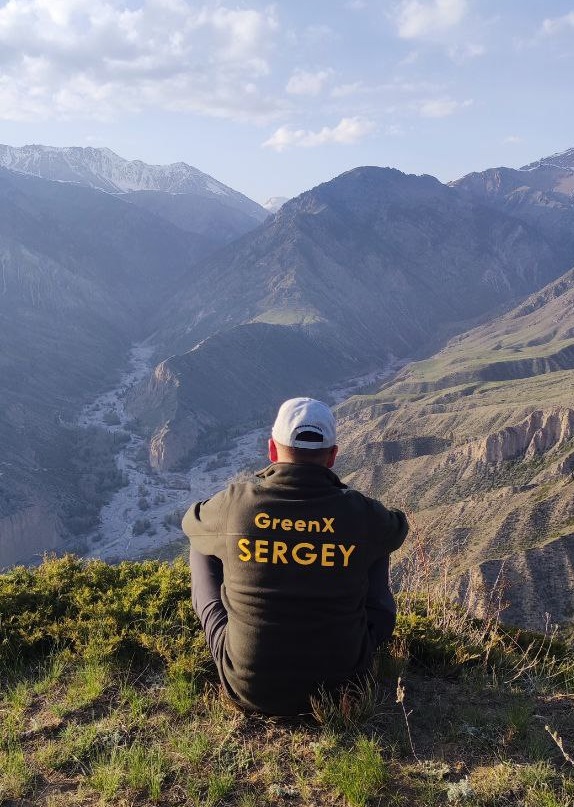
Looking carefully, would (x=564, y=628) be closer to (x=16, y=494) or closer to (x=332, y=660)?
(x=332, y=660)

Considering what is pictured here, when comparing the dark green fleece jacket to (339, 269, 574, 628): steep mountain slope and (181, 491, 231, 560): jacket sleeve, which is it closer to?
(181, 491, 231, 560): jacket sleeve

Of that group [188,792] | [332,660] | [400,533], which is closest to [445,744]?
[332,660]

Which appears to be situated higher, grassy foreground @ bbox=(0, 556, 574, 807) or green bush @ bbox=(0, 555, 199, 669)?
green bush @ bbox=(0, 555, 199, 669)

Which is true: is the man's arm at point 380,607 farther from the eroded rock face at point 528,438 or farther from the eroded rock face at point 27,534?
the eroded rock face at point 27,534

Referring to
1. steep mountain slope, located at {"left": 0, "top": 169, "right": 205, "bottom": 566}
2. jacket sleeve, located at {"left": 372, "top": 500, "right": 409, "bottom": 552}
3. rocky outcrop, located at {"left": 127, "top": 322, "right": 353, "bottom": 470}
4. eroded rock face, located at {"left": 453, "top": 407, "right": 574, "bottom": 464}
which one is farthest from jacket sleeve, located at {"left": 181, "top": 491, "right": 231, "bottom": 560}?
rocky outcrop, located at {"left": 127, "top": 322, "right": 353, "bottom": 470}

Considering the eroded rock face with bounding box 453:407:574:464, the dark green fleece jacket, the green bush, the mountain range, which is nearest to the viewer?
the dark green fleece jacket
